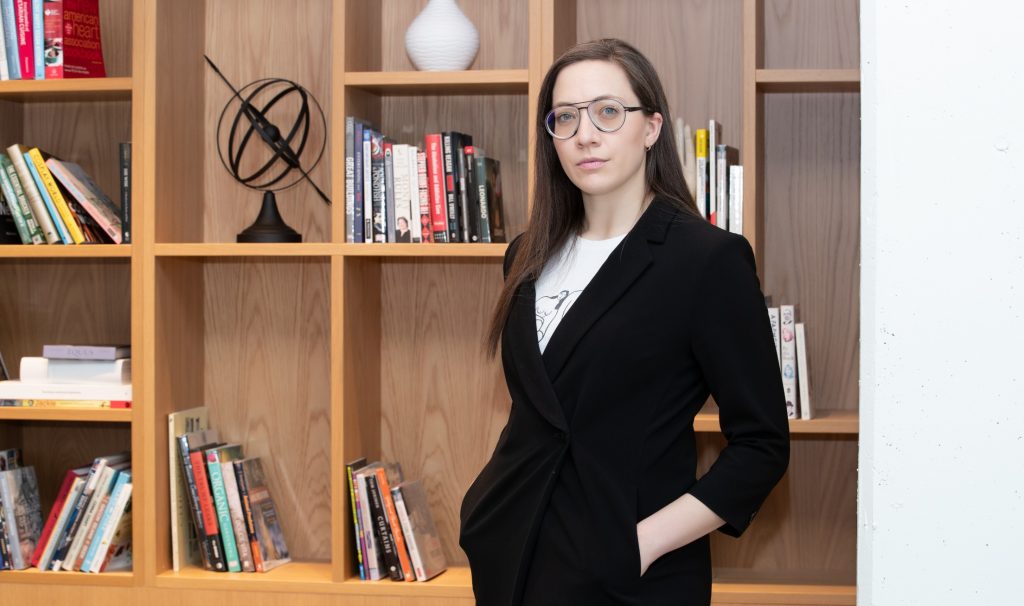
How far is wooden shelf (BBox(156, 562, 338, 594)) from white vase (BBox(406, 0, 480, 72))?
4.23 feet

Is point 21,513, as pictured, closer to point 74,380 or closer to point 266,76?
point 74,380

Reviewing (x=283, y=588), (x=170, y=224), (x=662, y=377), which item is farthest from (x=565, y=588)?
(x=170, y=224)

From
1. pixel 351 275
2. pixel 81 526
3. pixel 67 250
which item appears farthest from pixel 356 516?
pixel 67 250

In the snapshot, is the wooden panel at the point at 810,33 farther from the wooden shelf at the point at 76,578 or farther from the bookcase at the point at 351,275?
the wooden shelf at the point at 76,578

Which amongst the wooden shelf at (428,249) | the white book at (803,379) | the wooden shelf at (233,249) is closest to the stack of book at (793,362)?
the white book at (803,379)

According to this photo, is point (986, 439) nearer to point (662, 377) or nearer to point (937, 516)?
point (937, 516)

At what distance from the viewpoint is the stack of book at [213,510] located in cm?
261

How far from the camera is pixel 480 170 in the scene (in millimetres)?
2514

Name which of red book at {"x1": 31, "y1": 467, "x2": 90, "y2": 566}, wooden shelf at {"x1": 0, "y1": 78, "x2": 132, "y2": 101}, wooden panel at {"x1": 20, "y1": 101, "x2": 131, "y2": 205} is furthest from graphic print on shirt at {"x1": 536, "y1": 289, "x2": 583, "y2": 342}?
wooden panel at {"x1": 20, "y1": 101, "x2": 131, "y2": 205}

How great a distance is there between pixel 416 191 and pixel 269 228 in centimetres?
42

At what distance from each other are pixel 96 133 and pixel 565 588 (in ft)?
6.79

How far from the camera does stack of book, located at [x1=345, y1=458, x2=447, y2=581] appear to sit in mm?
2525

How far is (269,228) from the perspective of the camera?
2.65m

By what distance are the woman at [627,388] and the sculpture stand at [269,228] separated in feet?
3.80
